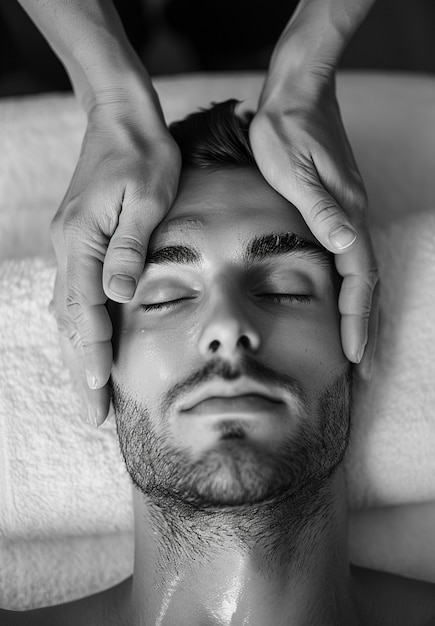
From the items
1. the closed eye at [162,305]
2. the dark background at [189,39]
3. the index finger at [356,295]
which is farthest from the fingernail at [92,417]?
the dark background at [189,39]

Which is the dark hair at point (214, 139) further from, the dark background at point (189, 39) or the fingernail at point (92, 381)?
the dark background at point (189, 39)

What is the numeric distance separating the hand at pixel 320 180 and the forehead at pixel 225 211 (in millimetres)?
32

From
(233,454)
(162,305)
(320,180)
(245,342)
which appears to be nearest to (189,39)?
(320,180)

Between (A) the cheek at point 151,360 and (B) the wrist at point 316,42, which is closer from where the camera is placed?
(A) the cheek at point 151,360

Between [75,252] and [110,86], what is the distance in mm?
308

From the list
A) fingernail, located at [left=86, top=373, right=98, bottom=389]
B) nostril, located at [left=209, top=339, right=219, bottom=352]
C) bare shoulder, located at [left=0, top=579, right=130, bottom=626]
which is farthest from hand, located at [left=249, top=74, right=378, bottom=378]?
bare shoulder, located at [left=0, top=579, right=130, bottom=626]

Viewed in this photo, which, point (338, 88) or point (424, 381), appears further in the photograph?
point (338, 88)

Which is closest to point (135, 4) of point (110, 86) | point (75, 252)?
point (110, 86)

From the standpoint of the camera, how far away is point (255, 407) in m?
0.93

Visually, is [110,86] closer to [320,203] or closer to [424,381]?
[320,203]

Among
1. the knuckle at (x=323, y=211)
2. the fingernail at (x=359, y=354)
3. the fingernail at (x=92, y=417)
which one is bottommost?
the fingernail at (x=92, y=417)

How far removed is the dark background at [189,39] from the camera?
1941 mm

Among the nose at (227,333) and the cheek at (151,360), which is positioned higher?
the nose at (227,333)

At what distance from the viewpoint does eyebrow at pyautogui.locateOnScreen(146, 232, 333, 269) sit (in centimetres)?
104
